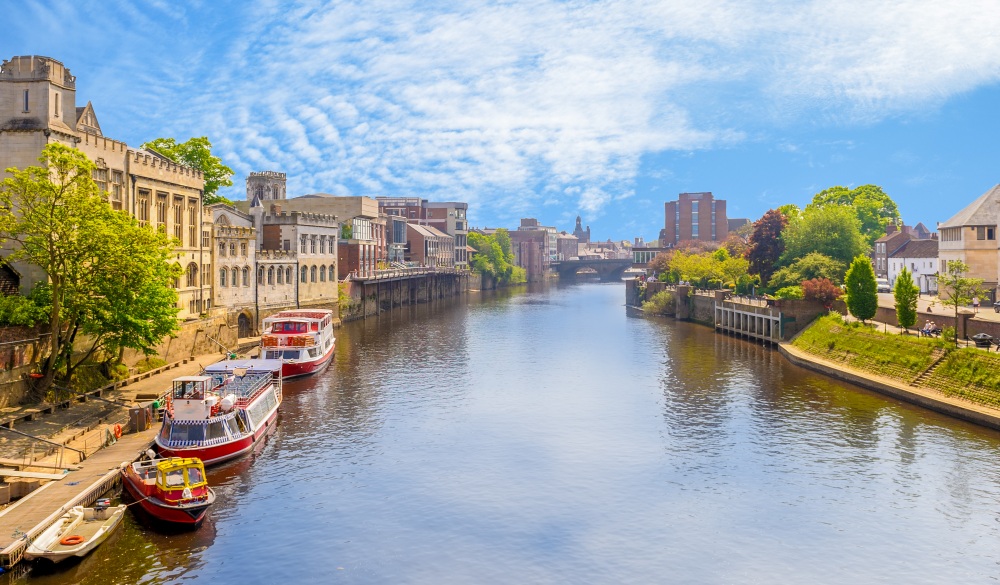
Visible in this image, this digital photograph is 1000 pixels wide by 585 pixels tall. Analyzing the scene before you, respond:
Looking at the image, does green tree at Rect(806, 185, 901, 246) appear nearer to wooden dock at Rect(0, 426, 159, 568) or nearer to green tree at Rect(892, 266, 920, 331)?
green tree at Rect(892, 266, 920, 331)

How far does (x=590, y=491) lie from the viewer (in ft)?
135

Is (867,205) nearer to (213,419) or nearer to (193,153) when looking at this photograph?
(193,153)

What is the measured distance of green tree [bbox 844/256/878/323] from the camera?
265ft

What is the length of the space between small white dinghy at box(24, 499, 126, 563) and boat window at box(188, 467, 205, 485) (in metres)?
3.20

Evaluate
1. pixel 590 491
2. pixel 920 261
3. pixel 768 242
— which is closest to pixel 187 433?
pixel 590 491

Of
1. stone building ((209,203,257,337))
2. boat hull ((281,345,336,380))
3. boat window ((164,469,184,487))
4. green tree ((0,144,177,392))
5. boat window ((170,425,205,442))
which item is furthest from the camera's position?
stone building ((209,203,257,337))

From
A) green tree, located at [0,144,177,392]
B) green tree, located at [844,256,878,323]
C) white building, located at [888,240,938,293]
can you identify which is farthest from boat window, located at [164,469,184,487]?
white building, located at [888,240,938,293]

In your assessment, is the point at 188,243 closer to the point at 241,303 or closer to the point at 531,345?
the point at 241,303

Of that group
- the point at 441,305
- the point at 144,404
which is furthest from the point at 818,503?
the point at 441,305

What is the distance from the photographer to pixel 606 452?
159ft

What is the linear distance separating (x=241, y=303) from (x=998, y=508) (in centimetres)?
7589

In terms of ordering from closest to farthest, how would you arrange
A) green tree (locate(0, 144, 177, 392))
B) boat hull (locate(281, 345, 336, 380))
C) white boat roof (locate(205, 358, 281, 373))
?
green tree (locate(0, 144, 177, 392)), white boat roof (locate(205, 358, 281, 373)), boat hull (locate(281, 345, 336, 380))

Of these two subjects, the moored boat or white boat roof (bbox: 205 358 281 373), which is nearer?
the moored boat

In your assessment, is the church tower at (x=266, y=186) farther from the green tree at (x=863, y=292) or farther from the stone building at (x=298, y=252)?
the green tree at (x=863, y=292)
